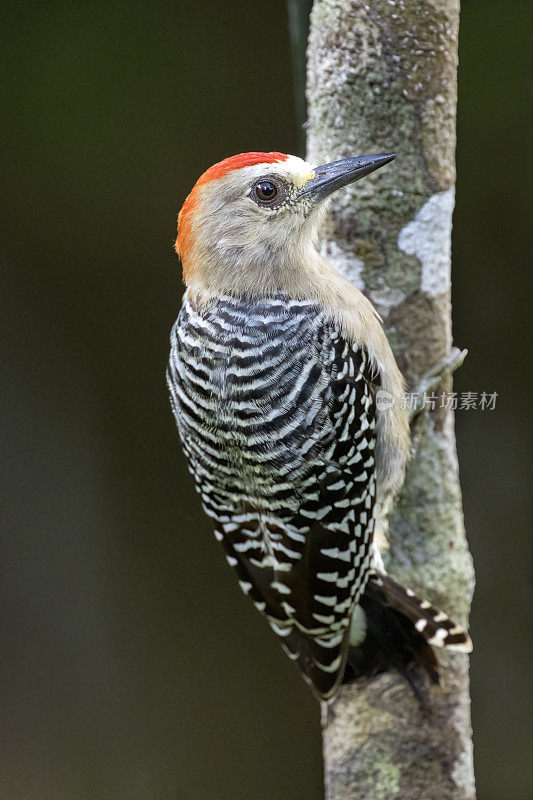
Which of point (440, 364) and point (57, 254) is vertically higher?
point (57, 254)

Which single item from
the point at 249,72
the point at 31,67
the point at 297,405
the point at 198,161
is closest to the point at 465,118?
the point at 249,72

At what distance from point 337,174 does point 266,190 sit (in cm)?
12

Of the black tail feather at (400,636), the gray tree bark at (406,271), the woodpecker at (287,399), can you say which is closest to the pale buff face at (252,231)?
the woodpecker at (287,399)

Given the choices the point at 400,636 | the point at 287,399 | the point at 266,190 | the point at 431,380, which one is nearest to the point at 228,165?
the point at 266,190

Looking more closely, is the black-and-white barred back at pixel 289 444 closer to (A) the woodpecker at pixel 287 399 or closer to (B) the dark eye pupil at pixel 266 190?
(A) the woodpecker at pixel 287 399

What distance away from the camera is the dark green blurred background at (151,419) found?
1710mm

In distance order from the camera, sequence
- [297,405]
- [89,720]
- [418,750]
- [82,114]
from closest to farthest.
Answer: [297,405] → [418,750] → [82,114] → [89,720]

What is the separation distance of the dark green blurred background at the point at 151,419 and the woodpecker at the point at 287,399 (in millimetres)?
437

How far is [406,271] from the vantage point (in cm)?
158

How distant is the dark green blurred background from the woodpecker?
437mm

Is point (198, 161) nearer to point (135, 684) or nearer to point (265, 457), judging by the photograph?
point (265, 457)

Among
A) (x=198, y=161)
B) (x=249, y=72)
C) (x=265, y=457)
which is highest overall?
(x=249, y=72)

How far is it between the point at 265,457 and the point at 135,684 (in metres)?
0.90

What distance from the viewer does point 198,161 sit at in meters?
1.82
